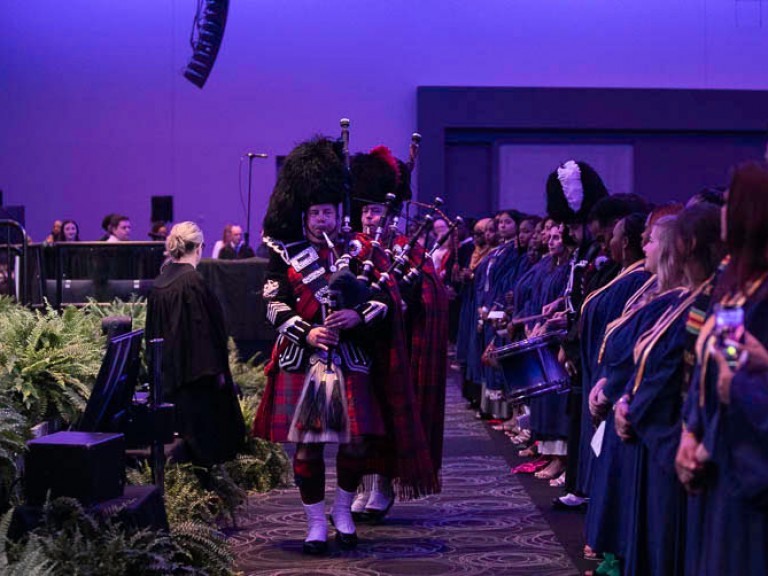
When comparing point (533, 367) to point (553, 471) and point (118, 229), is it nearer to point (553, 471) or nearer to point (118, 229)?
point (553, 471)

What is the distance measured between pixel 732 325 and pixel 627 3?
15.0m

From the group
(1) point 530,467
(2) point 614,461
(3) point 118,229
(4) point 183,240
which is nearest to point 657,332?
(2) point 614,461

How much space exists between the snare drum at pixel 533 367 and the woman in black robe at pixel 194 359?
1.43 metres

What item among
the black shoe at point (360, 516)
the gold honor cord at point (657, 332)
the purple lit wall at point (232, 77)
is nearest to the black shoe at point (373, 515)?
the black shoe at point (360, 516)

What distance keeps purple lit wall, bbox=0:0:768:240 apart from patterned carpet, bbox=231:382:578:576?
1003 cm

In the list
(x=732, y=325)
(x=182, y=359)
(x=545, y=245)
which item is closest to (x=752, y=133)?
(x=545, y=245)

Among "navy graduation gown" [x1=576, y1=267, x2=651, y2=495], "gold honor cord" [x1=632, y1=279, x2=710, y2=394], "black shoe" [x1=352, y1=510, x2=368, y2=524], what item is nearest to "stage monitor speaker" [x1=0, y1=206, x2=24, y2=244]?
"black shoe" [x1=352, y1=510, x2=368, y2=524]

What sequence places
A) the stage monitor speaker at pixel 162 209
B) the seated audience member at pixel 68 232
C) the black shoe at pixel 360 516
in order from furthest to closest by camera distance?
the stage monitor speaker at pixel 162 209, the seated audience member at pixel 68 232, the black shoe at pixel 360 516

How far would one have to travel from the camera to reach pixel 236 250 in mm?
15539

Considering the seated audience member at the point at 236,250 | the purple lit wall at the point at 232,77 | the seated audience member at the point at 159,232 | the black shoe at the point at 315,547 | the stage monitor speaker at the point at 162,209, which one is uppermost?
the purple lit wall at the point at 232,77

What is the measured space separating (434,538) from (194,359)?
5.01 feet

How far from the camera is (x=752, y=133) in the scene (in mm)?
17500

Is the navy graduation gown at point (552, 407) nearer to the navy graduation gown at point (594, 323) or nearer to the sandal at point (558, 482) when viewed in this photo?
the sandal at point (558, 482)

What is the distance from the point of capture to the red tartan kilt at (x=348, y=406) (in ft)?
18.4
